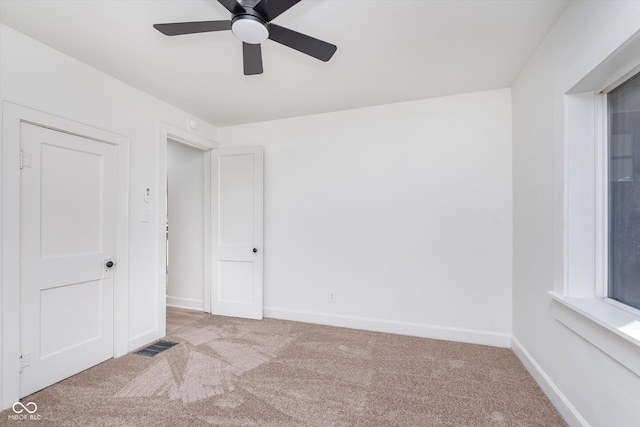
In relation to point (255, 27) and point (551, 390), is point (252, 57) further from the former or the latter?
point (551, 390)

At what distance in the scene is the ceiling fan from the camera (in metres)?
1.40

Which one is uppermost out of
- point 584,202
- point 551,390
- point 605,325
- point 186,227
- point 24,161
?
point 24,161

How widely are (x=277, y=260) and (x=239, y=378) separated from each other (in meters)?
1.55

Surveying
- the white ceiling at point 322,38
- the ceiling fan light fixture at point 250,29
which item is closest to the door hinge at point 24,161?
the white ceiling at point 322,38

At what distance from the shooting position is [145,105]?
2893 millimetres

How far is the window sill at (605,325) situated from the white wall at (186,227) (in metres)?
3.84

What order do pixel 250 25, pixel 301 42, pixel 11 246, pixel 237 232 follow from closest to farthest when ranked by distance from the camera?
pixel 250 25
pixel 301 42
pixel 11 246
pixel 237 232

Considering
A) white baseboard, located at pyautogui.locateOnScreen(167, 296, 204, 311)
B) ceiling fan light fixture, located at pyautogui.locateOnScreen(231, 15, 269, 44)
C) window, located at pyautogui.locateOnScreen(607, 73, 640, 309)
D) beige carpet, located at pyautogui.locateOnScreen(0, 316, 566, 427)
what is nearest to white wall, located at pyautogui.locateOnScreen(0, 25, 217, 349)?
beige carpet, located at pyautogui.locateOnScreen(0, 316, 566, 427)

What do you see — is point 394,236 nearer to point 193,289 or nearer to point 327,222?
point 327,222

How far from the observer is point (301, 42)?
5.41 feet

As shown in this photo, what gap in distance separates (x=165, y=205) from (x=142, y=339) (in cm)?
134

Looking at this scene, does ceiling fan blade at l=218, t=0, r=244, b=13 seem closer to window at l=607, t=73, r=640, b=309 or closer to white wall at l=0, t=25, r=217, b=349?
white wall at l=0, t=25, r=217, b=349

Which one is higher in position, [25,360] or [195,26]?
[195,26]

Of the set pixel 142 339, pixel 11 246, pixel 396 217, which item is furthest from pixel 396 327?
pixel 11 246
